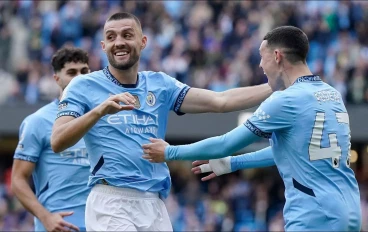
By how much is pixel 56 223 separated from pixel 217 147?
2332mm

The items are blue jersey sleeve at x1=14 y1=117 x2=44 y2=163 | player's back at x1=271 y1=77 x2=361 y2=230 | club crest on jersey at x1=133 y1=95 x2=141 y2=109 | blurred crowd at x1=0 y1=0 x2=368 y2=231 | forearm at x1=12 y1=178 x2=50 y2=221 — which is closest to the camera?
player's back at x1=271 y1=77 x2=361 y2=230

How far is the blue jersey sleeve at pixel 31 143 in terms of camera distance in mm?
9055

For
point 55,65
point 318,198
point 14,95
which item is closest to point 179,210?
point 14,95

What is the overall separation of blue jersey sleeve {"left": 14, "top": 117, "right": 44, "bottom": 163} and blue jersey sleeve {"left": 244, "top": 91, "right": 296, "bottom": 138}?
9.79 ft

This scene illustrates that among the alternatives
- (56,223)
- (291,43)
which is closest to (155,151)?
(291,43)

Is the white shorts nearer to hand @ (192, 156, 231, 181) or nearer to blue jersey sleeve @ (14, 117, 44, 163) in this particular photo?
hand @ (192, 156, 231, 181)

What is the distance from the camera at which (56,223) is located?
859 centimetres

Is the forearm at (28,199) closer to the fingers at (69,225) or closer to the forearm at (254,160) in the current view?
the fingers at (69,225)

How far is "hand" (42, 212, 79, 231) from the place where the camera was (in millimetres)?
8562

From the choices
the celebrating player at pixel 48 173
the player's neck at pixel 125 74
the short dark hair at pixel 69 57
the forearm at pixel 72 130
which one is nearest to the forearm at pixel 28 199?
the celebrating player at pixel 48 173

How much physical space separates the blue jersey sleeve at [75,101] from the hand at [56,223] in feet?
4.70

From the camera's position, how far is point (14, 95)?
21.2m

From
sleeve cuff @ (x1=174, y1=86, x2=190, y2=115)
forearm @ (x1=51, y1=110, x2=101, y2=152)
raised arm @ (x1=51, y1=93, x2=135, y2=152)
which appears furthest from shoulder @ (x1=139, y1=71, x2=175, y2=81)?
forearm @ (x1=51, y1=110, x2=101, y2=152)

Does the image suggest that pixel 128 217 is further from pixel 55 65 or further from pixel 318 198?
pixel 55 65
